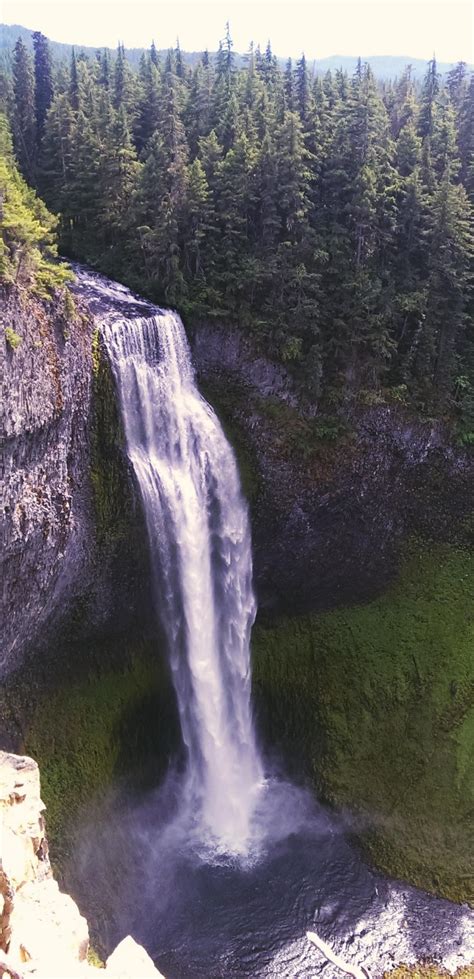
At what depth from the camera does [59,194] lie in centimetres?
3812

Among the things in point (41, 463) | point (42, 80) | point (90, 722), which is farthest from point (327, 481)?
point (42, 80)

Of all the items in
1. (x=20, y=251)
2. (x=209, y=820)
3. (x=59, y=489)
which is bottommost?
(x=209, y=820)

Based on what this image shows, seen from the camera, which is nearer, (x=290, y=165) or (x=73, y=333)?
(x=73, y=333)

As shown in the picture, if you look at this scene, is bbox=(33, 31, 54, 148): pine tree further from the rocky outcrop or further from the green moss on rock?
the green moss on rock

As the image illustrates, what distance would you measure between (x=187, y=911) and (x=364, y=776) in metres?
8.42

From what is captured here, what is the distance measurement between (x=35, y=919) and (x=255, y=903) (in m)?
14.0

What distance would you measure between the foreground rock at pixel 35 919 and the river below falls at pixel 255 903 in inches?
274

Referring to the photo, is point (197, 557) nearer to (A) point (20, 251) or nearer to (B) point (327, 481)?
(B) point (327, 481)

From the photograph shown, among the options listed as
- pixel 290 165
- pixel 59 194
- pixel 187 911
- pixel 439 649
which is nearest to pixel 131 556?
pixel 187 911

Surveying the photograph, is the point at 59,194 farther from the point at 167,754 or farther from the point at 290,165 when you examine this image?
the point at 167,754

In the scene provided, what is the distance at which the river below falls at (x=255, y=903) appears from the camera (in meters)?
20.9

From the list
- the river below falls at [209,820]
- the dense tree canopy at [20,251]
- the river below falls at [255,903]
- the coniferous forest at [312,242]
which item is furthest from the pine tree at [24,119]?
the river below falls at [255,903]

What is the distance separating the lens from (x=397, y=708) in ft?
91.8

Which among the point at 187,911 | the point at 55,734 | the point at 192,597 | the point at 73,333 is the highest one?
the point at 73,333
